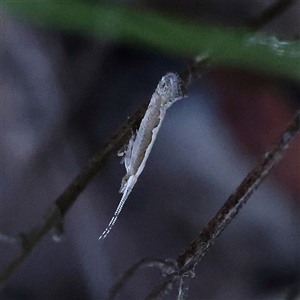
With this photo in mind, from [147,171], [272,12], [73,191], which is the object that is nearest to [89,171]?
[73,191]

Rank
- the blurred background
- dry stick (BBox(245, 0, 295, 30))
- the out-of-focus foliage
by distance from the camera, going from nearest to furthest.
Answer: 1. the out-of-focus foliage
2. dry stick (BBox(245, 0, 295, 30))
3. the blurred background

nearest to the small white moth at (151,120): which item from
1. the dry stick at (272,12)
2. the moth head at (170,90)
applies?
the moth head at (170,90)

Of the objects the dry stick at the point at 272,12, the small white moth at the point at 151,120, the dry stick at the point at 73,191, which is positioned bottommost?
the dry stick at the point at 73,191

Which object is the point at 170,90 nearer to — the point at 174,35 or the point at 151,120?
the point at 151,120

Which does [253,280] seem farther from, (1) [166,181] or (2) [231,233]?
(1) [166,181]

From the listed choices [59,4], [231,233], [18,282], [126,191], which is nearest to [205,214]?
[231,233]

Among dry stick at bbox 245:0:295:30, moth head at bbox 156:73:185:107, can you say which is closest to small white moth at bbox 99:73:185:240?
moth head at bbox 156:73:185:107

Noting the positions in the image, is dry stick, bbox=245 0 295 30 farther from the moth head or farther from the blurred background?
the moth head

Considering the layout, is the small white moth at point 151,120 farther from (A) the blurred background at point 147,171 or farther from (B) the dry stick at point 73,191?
(A) the blurred background at point 147,171

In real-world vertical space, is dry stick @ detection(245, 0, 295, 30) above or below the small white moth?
above
